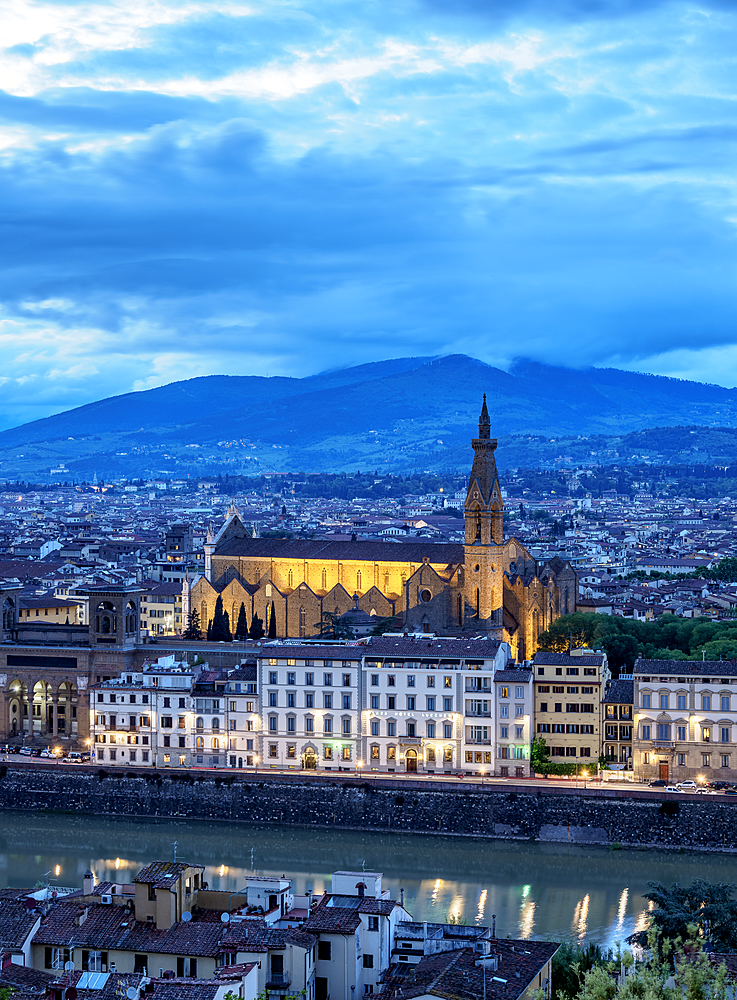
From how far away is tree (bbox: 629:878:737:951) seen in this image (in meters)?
29.3

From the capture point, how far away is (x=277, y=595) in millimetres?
68500

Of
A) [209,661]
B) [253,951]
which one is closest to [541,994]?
[253,951]

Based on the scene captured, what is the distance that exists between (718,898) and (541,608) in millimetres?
33113

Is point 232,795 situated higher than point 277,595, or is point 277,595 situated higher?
point 277,595

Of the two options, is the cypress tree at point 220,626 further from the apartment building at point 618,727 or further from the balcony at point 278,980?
the balcony at point 278,980

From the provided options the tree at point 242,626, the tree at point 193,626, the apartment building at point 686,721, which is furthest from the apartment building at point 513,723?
the tree at point 193,626

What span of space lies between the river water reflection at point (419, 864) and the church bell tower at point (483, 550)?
18.4 m

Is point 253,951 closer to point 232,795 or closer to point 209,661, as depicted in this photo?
point 232,795

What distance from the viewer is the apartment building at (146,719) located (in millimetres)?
50375

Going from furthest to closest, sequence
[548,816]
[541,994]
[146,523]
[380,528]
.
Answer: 1. [146,523]
2. [380,528]
3. [548,816]
4. [541,994]

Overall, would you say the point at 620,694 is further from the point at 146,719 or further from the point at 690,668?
the point at 146,719

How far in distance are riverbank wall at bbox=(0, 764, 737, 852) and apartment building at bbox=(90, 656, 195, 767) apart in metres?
1.21

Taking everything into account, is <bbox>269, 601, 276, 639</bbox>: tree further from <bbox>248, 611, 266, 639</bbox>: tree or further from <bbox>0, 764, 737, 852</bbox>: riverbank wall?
<bbox>0, 764, 737, 852</bbox>: riverbank wall

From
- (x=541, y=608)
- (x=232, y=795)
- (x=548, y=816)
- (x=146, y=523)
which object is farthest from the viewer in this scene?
(x=146, y=523)
